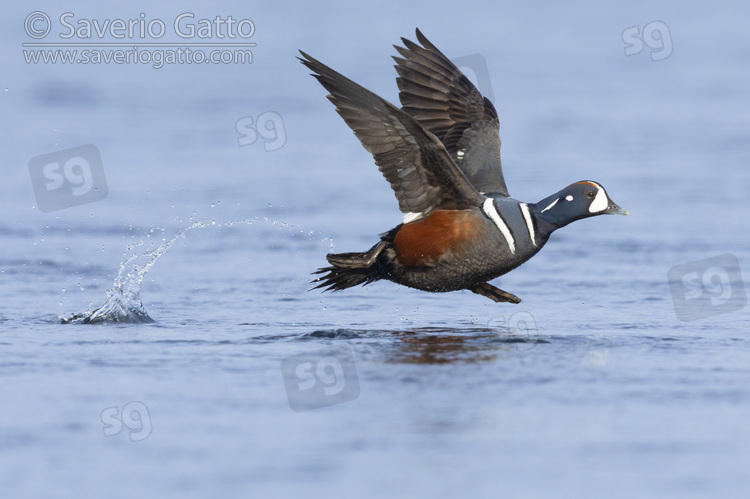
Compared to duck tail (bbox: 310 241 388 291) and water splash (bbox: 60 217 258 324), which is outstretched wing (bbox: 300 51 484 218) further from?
water splash (bbox: 60 217 258 324)

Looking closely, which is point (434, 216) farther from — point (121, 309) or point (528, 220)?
point (121, 309)

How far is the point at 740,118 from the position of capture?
1630 cm

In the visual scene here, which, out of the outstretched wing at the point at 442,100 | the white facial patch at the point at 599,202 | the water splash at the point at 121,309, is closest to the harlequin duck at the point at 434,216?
the white facial patch at the point at 599,202

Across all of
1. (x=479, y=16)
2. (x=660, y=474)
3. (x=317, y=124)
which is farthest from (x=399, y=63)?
(x=479, y=16)

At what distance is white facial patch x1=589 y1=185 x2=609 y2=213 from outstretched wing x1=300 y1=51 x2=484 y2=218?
0.79 meters

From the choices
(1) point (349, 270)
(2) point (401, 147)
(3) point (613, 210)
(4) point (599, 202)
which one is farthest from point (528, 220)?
(1) point (349, 270)

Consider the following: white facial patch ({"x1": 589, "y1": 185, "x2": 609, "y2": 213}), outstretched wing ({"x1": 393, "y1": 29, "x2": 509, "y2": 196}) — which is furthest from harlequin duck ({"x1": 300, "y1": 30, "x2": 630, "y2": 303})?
outstretched wing ({"x1": 393, "y1": 29, "x2": 509, "y2": 196})

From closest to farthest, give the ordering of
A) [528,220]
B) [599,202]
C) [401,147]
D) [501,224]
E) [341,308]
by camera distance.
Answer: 1. [401,147]
2. [501,224]
3. [528,220]
4. [599,202]
5. [341,308]

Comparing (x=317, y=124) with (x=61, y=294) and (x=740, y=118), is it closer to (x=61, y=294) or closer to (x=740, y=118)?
(x=740, y=118)

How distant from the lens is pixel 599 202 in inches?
330

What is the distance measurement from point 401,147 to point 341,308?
163cm

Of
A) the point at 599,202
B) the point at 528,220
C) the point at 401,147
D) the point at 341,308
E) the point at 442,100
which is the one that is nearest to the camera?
the point at 401,147

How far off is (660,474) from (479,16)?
17590 millimetres

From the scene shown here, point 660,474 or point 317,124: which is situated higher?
point 317,124
